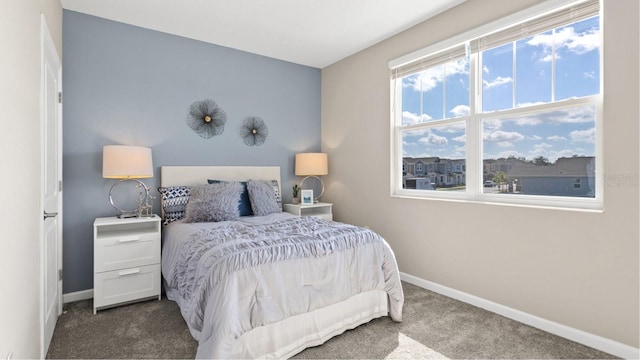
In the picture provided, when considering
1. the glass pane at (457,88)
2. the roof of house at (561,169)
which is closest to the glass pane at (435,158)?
the glass pane at (457,88)

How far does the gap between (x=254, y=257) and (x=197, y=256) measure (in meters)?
0.47

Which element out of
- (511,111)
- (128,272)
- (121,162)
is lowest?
(128,272)

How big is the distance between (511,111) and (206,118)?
3.07 metres

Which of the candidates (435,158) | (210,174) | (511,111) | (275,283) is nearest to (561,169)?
(511,111)

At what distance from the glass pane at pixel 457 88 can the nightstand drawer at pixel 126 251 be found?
3.01 m

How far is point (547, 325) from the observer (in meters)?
2.39

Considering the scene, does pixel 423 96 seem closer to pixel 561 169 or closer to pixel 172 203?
pixel 561 169

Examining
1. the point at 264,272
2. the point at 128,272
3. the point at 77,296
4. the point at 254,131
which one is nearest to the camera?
the point at 264,272

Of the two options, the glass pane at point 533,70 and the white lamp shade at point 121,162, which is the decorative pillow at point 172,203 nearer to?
the white lamp shade at point 121,162

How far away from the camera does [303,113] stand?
459 centimetres

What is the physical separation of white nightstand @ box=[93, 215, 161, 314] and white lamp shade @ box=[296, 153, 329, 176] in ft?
5.96

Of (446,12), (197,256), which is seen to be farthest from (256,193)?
(446,12)

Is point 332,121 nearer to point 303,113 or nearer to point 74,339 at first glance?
point 303,113

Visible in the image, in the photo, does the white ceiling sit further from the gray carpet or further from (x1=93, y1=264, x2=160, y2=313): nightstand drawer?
A: the gray carpet
